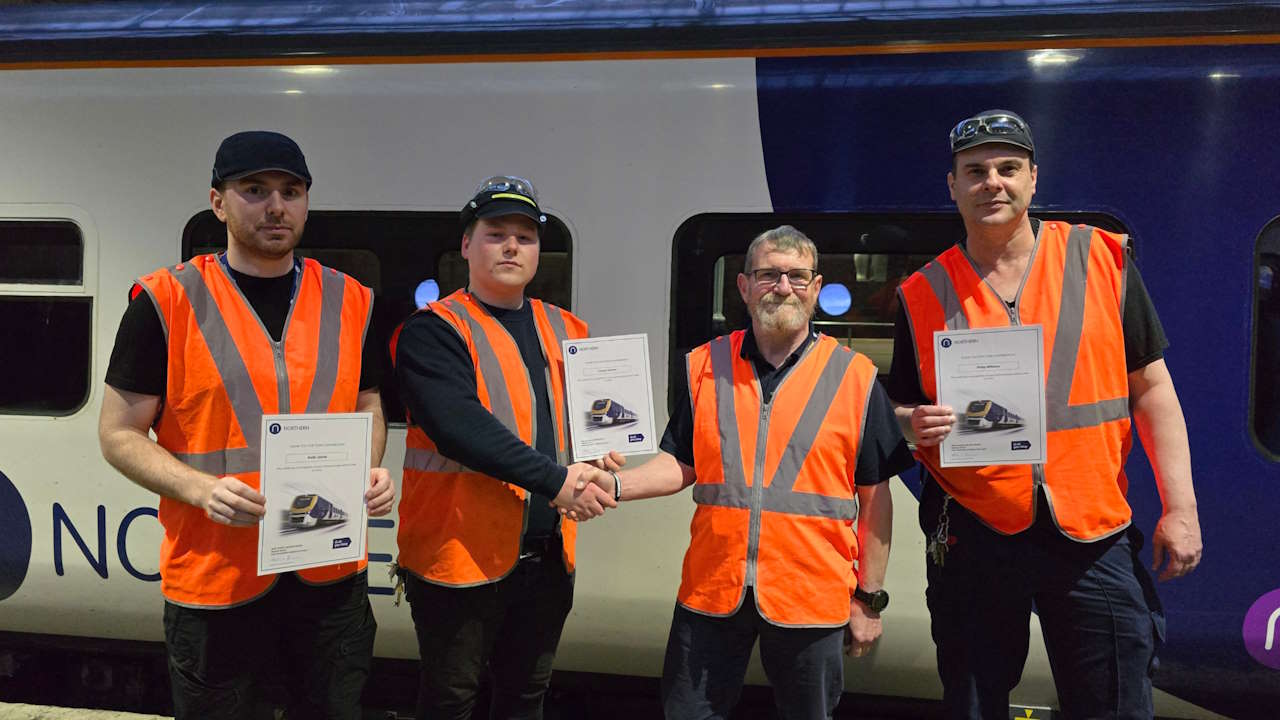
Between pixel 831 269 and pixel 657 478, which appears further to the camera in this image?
pixel 831 269

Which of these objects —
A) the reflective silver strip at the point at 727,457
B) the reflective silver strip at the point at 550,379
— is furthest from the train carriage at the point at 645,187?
the reflective silver strip at the point at 727,457

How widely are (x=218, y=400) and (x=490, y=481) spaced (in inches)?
28.0

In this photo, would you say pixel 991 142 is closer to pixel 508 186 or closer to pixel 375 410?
pixel 508 186

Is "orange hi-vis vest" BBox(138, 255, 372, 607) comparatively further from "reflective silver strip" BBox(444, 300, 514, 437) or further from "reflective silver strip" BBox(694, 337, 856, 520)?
"reflective silver strip" BBox(694, 337, 856, 520)

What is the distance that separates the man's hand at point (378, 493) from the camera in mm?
2170

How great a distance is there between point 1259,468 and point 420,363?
2.72 metres

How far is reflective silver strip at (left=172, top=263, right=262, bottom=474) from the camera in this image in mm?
2146

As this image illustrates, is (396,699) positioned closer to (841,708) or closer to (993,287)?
(841,708)

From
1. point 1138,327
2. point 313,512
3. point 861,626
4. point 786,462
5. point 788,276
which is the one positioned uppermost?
point 788,276

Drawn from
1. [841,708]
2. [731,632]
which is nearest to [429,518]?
[731,632]

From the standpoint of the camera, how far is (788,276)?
7.37 feet

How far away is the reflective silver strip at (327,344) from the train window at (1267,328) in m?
2.86

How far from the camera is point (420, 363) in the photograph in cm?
231

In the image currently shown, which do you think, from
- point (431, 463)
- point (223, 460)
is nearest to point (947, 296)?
point (431, 463)
